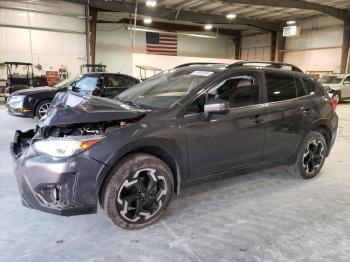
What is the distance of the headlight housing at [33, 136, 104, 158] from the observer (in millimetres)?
2328

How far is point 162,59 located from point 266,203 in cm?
1690

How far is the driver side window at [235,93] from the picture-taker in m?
2.90

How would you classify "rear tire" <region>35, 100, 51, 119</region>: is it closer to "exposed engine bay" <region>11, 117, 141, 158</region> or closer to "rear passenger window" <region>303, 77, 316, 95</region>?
"exposed engine bay" <region>11, 117, 141, 158</region>

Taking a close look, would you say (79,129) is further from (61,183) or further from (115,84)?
(115,84)

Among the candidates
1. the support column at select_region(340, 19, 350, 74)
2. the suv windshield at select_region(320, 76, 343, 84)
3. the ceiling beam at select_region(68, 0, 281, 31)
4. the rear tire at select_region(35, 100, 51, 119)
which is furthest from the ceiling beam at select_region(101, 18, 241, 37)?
the rear tire at select_region(35, 100, 51, 119)

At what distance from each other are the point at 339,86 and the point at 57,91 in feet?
39.8

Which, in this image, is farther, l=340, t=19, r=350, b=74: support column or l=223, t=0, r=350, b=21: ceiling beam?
l=340, t=19, r=350, b=74: support column

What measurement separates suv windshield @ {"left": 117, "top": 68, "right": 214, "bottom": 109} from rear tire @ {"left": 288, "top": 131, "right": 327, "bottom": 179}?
5.20ft

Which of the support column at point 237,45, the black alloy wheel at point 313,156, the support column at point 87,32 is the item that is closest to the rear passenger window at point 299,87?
the black alloy wheel at point 313,156

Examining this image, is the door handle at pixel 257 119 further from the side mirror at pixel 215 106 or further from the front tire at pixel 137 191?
the front tire at pixel 137 191

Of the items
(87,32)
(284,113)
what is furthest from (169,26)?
(284,113)

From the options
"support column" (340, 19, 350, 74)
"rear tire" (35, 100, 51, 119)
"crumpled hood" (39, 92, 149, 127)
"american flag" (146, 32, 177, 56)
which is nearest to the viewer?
"crumpled hood" (39, 92, 149, 127)

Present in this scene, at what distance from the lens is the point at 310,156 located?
3.94 m

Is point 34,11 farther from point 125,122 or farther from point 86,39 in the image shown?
point 125,122
